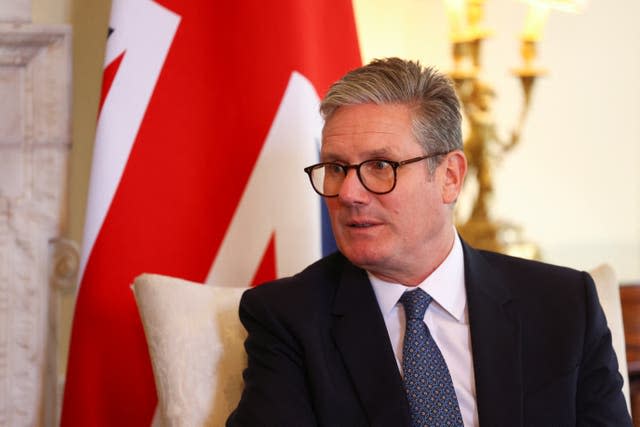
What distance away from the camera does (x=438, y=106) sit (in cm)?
189

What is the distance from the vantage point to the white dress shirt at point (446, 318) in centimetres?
189

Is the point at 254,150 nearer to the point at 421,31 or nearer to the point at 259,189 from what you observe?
the point at 259,189

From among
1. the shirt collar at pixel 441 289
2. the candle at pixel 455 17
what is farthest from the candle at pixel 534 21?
the shirt collar at pixel 441 289

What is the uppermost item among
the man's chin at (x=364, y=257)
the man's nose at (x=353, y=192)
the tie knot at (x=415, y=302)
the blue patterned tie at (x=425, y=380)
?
the man's nose at (x=353, y=192)

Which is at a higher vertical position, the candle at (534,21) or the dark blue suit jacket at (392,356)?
the candle at (534,21)

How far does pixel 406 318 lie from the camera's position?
191cm

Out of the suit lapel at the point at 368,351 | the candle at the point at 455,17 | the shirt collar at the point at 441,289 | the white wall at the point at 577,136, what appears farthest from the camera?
the white wall at the point at 577,136

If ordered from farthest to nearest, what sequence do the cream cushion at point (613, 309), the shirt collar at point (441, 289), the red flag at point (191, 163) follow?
the red flag at point (191, 163), the cream cushion at point (613, 309), the shirt collar at point (441, 289)

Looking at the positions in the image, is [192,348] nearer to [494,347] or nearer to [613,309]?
[494,347]

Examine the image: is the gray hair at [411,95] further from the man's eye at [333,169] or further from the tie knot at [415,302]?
the tie knot at [415,302]

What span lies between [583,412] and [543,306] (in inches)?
9.2

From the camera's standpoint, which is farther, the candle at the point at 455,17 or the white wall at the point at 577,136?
the white wall at the point at 577,136

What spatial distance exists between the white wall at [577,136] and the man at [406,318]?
2.78 m

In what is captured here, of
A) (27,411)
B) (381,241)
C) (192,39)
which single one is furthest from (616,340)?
(27,411)
